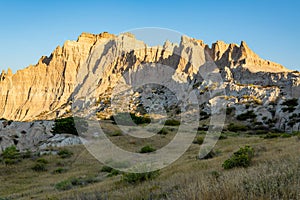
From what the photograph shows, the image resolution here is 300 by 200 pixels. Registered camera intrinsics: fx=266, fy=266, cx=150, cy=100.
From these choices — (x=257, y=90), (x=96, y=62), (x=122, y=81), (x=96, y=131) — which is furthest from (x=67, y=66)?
(x=96, y=131)

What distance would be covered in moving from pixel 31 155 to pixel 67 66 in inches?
6122

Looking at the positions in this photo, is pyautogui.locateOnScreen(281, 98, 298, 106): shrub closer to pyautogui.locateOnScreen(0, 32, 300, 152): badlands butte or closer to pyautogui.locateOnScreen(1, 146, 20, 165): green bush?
pyautogui.locateOnScreen(0, 32, 300, 152): badlands butte

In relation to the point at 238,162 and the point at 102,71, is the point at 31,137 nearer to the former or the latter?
the point at 238,162

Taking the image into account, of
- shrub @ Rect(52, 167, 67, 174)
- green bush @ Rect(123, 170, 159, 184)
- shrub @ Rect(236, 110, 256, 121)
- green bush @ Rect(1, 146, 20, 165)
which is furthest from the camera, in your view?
shrub @ Rect(236, 110, 256, 121)

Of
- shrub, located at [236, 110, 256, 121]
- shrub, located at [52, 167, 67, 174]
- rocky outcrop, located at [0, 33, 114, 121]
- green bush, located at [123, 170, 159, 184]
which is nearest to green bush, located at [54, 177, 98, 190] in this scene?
green bush, located at [123, 170, 159, 184]

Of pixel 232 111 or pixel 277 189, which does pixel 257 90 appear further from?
pixel 277 189

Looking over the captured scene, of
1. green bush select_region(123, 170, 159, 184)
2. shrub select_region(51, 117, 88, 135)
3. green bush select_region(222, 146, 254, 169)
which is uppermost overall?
shrub select_region(51, 117, 88, 135)

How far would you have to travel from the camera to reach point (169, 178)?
994cm

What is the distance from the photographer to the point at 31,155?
2211cm

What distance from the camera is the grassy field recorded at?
5449mm

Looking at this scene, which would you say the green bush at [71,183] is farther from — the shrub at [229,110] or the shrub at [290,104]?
the shrub at [229,110]

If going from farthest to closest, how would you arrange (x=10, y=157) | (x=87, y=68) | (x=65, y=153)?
(x=87, y=68)
(x=65, y=153)
(x=10, y=157)

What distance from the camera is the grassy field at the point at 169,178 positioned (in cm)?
545

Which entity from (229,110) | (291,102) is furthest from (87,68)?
(291,102)
